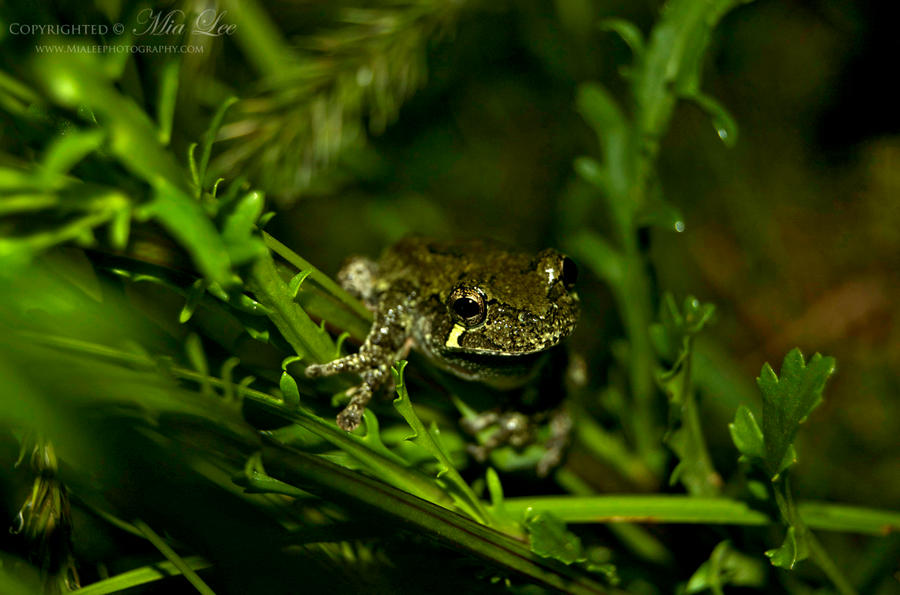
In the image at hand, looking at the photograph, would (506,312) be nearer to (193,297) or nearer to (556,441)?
(556,441)

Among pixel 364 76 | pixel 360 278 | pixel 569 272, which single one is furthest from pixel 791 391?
pixel 364 76

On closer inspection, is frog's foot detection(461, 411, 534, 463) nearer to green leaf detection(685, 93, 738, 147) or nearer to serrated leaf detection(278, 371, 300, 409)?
serrated leaf detection(278, 371, 300, 409)

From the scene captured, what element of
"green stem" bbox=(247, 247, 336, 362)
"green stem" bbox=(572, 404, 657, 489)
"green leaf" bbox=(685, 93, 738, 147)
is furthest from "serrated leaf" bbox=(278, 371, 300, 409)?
"green stem" bbox=(572, 404, 657, 489)

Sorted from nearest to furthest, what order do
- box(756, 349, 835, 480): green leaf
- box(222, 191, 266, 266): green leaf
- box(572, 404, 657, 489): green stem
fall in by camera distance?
1. box(222, 191, 266, 266): green leaf
2. box(756, 349, 835, 480): green leaf
3. box(572, 404, 657, 489): green stem

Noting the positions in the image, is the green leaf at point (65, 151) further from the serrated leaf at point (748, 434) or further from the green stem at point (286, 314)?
the serrated leaf at point (748, 434)

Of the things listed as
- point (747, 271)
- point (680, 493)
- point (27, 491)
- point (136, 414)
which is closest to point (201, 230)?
point (136, 414)

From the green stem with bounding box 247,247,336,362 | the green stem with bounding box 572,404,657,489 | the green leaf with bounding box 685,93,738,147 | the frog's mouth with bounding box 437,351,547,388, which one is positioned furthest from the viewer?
the green stem with bounding box 572,404,657,489
